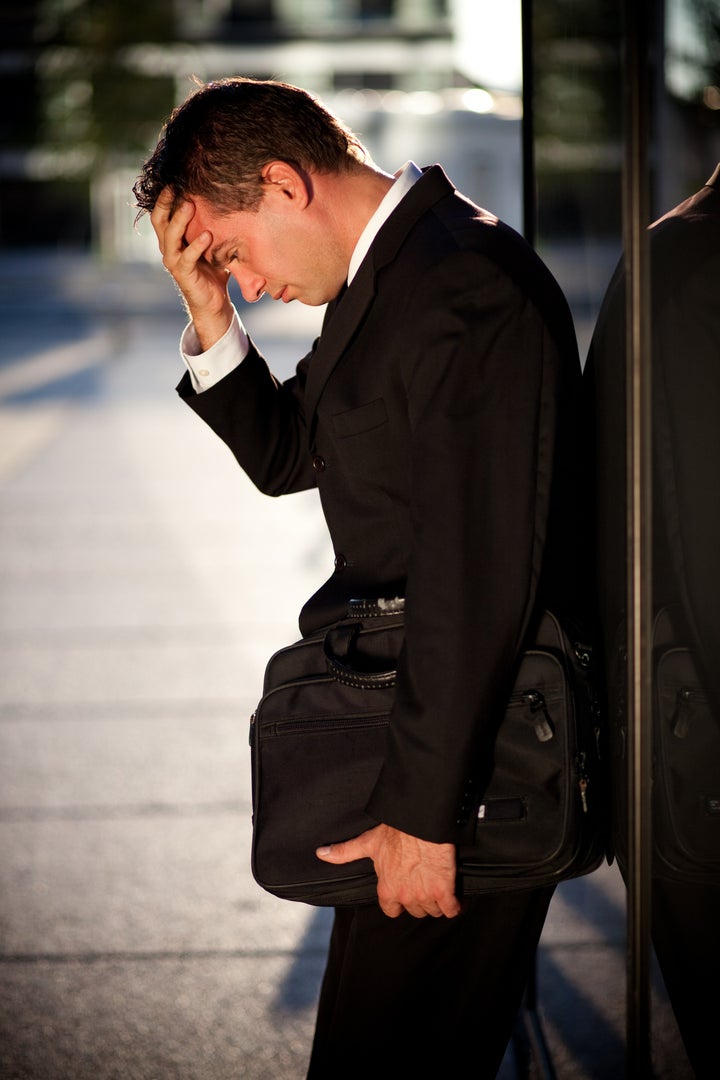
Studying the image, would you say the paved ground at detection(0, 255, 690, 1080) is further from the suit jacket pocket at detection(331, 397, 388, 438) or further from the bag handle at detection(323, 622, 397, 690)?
the suit jacket pocket at detection(331, 397, 388, 438)

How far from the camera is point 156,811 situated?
13.1 feet

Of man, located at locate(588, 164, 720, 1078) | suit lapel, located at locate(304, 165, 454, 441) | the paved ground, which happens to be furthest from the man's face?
the paved ground

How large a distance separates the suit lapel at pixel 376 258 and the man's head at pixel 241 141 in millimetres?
159

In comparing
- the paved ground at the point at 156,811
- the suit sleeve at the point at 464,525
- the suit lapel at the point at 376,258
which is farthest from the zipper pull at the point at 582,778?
the paved ground at the point at 156,811

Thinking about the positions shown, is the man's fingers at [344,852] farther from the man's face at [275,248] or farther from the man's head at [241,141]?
the man's head at [241,141]

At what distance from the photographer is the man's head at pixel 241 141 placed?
1816mm

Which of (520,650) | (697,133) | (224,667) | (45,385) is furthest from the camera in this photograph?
(45,385)

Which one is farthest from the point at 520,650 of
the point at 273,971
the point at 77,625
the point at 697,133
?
the point at 77,625

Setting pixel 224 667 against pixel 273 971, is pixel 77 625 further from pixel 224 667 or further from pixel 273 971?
pixel 273 971

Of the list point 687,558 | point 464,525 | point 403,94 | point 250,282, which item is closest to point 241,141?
point 250,282

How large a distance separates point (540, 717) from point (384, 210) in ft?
2.58

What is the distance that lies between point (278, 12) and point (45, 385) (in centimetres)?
3635

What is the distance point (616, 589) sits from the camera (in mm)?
1920

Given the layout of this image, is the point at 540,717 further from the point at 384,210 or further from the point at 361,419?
the point at 384,210
